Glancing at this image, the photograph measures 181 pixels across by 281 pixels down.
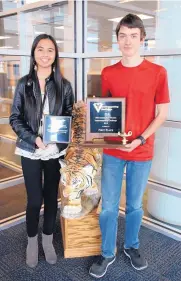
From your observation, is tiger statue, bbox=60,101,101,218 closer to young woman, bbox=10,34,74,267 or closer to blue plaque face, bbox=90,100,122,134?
young woman, bbox=10,34,74,267

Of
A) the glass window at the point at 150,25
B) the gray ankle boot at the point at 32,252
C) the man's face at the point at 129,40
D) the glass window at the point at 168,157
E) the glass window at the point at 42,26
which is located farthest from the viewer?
the glass window at the point at 42,26

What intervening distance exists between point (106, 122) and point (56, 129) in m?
0.30

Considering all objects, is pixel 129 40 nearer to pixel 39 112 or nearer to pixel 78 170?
pixel 39 112

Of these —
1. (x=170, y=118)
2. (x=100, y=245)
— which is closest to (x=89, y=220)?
(x=100, y=245)

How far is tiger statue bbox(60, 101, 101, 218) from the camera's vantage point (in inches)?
A: 71.2

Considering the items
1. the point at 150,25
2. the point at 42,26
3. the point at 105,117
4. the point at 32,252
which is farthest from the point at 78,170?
the point at 42,26

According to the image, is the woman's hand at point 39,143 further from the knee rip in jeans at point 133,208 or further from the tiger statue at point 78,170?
the knee rip in jeans at point 133,208

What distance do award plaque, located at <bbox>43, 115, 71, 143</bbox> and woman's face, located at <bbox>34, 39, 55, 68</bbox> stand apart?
1.08 ft

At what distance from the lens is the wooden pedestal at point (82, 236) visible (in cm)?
204

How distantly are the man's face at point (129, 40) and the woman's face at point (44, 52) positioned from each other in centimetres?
41

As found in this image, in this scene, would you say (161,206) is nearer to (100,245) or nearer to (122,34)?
(100,245)

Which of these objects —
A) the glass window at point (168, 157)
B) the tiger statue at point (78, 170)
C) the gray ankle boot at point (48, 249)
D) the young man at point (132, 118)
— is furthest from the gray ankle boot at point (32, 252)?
the glass window at point (168, 157)

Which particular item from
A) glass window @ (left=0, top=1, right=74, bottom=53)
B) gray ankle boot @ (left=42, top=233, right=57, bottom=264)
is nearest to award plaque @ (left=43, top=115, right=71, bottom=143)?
gray ankle boot @ (left=42, top=233, right=57, bottom=264)

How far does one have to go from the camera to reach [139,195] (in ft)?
5.94
